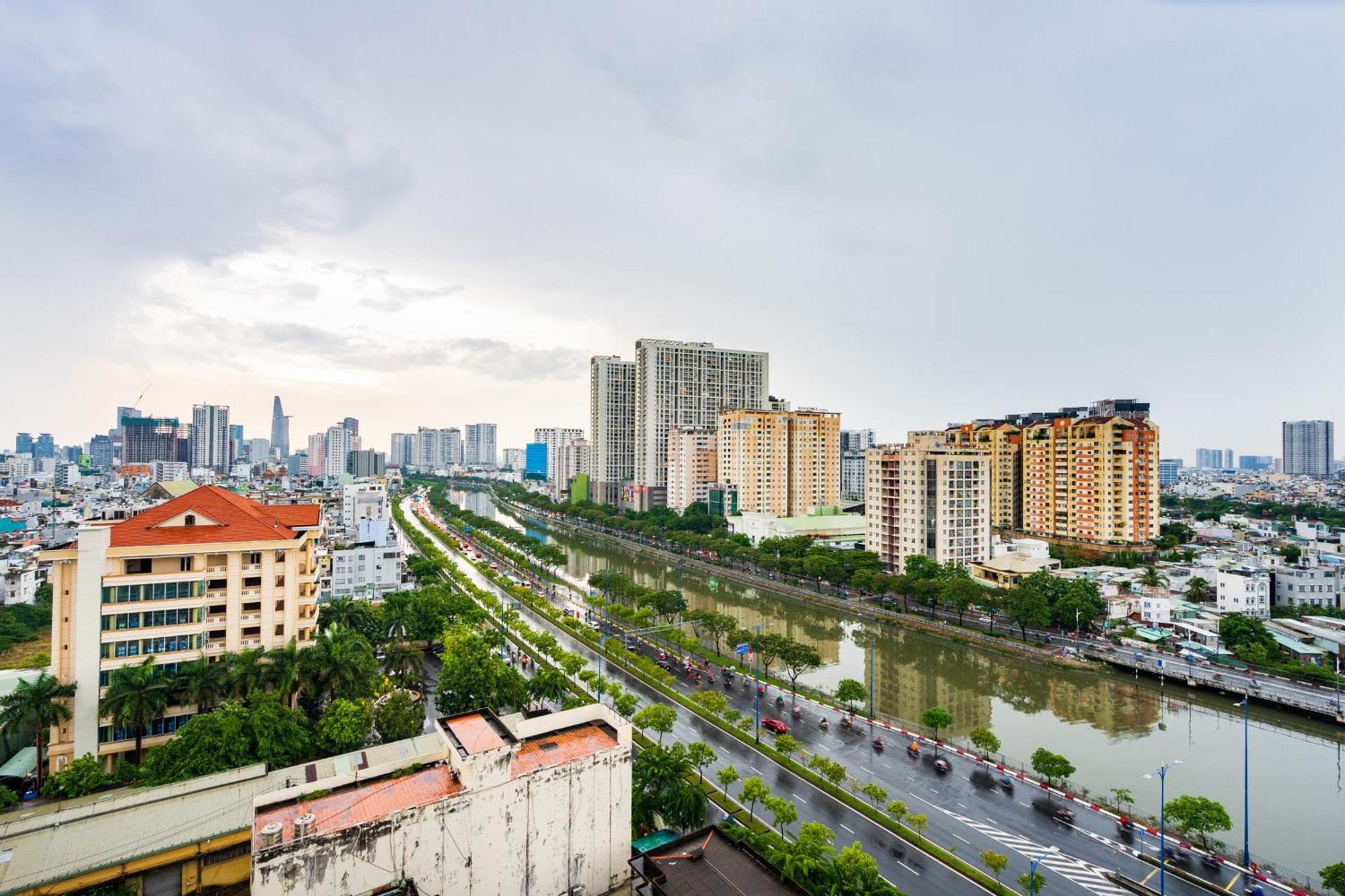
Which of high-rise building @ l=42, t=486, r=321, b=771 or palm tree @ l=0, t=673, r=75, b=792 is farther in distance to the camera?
high-rise building @ l=42, t=486, r=321, b=771

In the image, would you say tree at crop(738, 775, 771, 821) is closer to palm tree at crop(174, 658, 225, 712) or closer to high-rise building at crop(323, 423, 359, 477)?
palm tree at crop(174, 658, 225, 712)

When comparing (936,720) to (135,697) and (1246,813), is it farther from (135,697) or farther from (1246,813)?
(135,697)

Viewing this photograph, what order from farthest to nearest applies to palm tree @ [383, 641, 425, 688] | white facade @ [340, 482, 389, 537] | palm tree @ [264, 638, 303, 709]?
white facade @ [340, 482, 389, 537] → palm tree @ [383, 641, 425, 688] → palm tree @ [264, 638, 303, 709]

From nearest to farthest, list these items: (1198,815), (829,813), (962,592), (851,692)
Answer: (1198,815), (829,813), (851,692), (962,592)

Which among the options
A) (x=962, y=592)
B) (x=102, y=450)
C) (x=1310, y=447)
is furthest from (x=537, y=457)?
(x=1310, y=447)

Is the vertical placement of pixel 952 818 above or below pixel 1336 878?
below

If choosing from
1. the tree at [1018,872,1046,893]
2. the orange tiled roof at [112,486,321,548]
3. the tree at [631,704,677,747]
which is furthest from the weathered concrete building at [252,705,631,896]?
the orange tiled roof at [112,486,321,548]

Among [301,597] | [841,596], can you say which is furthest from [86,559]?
[841,596]
